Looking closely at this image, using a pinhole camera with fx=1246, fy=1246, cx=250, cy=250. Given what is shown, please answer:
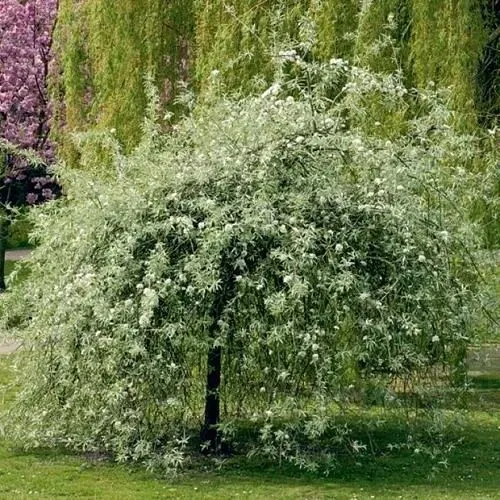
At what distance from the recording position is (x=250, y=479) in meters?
8.40

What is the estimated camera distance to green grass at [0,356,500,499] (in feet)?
25.9

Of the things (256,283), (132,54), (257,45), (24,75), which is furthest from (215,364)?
(24,75)

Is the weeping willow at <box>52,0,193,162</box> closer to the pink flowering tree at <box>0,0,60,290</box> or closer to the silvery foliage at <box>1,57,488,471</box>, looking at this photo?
the silvery foliage at <box>1,57,488,471</box>

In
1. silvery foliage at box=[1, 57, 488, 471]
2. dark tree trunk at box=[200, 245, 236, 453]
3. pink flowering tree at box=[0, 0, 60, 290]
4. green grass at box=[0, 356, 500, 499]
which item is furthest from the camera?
pink flowering tree at box=[0, 0, 60, 290]

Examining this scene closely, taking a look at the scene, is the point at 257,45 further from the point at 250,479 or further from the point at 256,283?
the point at 250,479

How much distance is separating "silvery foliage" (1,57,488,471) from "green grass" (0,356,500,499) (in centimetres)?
16

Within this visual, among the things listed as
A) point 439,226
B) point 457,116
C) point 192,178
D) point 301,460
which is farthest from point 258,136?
point 457,116

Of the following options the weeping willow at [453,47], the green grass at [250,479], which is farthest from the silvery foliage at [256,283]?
the weeping willow at [453,47]

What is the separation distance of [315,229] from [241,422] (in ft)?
7.56

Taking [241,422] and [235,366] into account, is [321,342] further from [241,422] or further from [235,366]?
[241,422]

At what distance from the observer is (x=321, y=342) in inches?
323

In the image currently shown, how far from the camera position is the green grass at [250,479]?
25.9 feet

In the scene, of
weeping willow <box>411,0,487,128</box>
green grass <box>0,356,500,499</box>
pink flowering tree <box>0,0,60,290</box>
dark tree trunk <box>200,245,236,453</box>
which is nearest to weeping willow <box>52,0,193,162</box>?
weeping willow <box>411,0,487,128</box>

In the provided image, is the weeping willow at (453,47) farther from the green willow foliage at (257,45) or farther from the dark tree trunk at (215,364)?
the dark tree trunk at (215,364)
